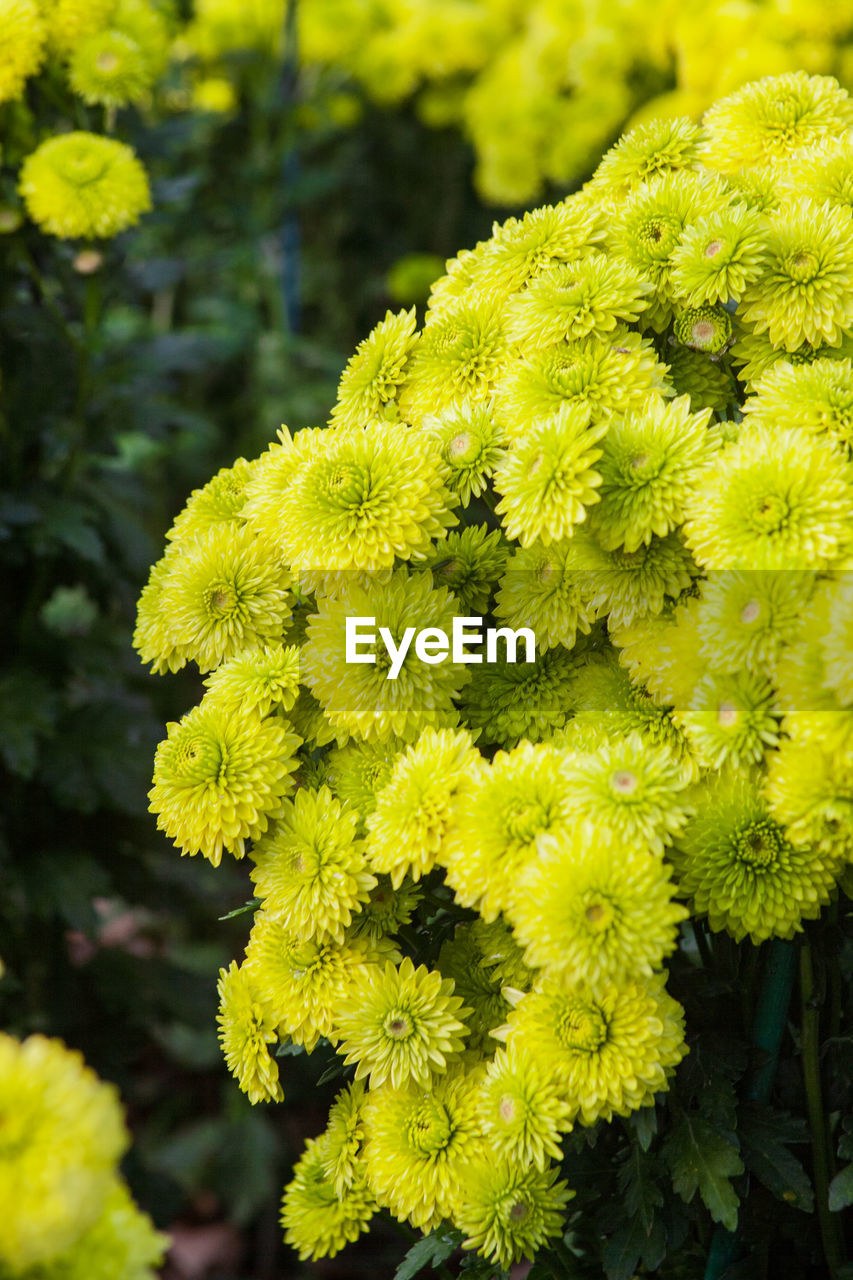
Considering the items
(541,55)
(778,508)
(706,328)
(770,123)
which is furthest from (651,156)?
(541,55)

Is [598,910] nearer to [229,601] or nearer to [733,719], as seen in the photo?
[733,719]

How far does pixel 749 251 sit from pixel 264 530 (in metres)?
0.43

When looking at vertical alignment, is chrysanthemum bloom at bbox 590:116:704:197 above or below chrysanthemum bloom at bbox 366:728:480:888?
above

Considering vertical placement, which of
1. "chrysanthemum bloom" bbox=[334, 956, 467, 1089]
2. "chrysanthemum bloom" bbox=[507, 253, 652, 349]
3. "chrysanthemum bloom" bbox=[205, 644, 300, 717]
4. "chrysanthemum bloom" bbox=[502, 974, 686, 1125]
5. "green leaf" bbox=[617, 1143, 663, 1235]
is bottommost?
"green leaf" bbox=[617, 1143, 663, 1235]

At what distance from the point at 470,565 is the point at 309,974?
1.12 feet

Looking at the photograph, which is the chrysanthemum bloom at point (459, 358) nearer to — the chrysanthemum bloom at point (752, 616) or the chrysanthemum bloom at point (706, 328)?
the chrysanthemum bloom at point (706, 328)

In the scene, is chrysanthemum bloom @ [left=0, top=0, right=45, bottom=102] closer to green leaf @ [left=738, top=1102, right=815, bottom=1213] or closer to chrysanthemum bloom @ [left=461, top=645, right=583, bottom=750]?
chrysanthemum bloom @ [left=461, top=645, right=583, bottom=750]

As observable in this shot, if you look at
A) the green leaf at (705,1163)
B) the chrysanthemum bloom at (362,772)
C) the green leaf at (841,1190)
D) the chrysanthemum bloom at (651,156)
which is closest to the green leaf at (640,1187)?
the green leaf at (705,1163)

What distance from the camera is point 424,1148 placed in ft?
2.90

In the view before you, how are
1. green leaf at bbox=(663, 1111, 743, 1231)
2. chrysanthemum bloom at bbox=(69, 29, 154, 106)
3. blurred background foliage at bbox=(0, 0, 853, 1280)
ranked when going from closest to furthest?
green leaf at bbox=(663, 1111, 743, 1231)
chrysanthemum bloom at bbox=(69, 29, 154, 106)
blurred background foliage at bbox=(0, 0, 853, 1280)

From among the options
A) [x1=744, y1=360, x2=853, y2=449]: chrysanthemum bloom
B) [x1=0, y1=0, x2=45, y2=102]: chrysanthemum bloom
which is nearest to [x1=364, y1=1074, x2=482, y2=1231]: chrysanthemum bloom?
[x1=744, y1=360, x2=853, y2=449]: chrysanthemum bloom

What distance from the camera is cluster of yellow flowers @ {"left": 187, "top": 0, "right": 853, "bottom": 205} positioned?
219 cm

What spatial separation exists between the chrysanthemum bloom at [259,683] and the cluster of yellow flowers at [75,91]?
35.7 inches

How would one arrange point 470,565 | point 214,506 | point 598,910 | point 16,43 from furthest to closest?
point 16,43
point 214,506
point 470,565
point 598,910
